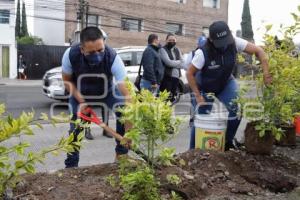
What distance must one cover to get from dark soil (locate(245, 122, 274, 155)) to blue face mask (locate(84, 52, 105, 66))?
5.01 feet

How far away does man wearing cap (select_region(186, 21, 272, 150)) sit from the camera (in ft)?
14.9

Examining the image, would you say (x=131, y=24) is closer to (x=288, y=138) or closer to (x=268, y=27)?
(x=288, y=138)

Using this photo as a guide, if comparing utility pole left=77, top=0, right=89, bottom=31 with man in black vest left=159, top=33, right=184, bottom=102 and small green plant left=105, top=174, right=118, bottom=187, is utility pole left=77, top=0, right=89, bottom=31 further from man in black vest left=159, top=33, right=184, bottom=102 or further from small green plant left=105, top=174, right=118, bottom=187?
small green plant left=105, top=174, right=118, bottom=187

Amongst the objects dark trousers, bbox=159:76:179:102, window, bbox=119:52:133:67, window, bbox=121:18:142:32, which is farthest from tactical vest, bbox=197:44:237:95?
window, bbox=121:18:142:32

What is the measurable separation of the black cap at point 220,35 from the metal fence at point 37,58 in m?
25.8

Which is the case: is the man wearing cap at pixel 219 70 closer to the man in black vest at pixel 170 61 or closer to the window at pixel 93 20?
the man in black vest at pixel 170 61

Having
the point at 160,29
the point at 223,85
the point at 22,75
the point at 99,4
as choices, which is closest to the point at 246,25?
the point at 160,29

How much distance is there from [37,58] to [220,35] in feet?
85.5

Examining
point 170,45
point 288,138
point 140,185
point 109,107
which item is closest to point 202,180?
point 140,185

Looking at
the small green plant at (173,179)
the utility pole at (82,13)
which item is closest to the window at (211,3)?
the utility pole at (82,13)

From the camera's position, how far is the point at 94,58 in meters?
4.14

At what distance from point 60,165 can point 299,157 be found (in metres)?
2.75

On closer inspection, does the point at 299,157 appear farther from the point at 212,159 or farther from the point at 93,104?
the point at 93,104

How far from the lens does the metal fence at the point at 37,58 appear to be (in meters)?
29.0
